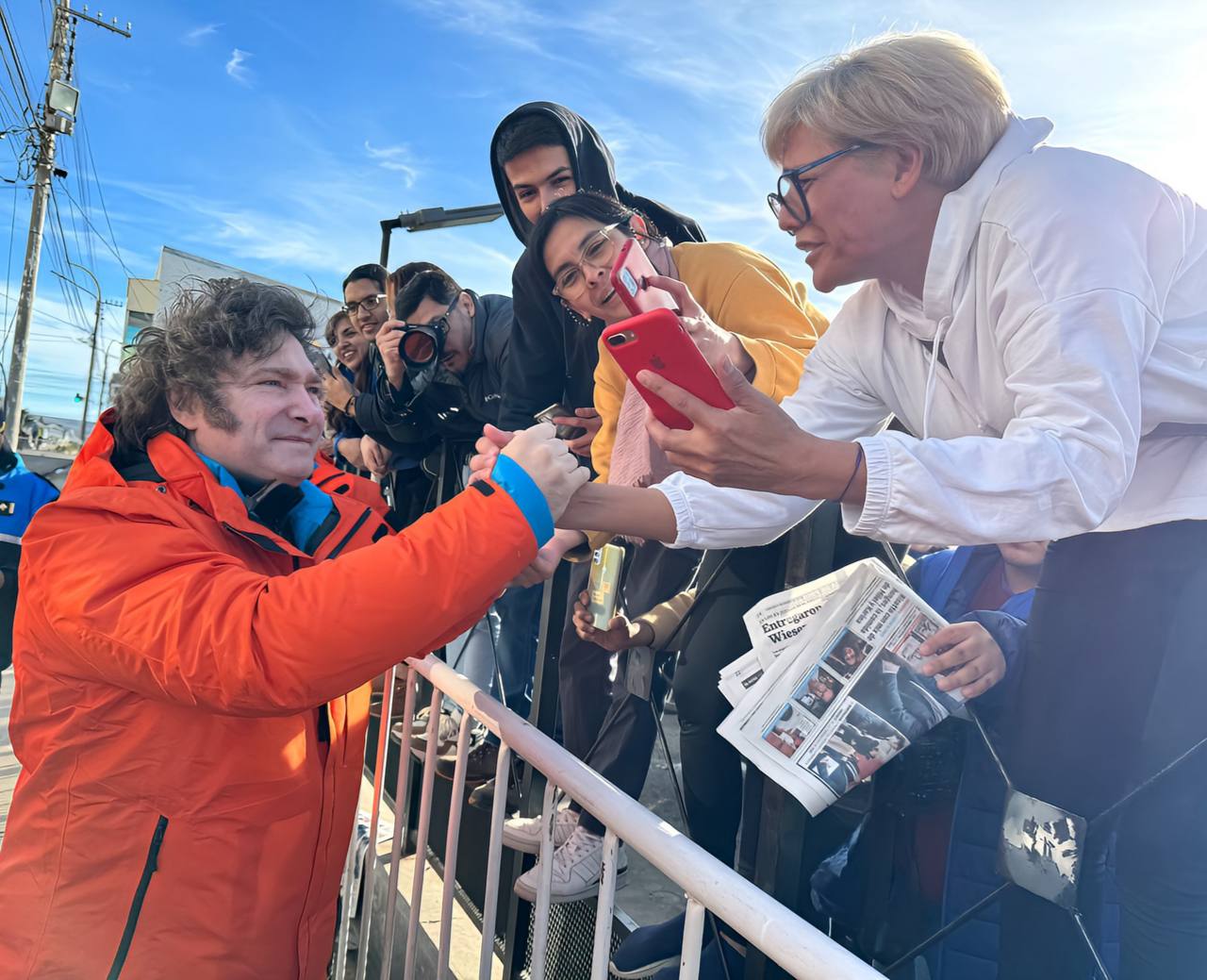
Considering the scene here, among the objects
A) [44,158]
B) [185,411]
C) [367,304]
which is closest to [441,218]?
[367,304]

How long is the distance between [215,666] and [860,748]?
107cm

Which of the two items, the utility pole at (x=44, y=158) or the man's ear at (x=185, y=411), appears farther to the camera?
the utility pole at (x=44, y=158)

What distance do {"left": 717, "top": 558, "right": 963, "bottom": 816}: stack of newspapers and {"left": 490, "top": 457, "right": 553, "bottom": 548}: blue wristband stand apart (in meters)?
0.45

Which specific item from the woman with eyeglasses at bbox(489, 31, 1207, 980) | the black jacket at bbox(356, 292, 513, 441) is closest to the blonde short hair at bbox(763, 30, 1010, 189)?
Result: the woman with eyeglasses at bbox(489, 31, 1207, 980)

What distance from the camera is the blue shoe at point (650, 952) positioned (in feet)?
5.89

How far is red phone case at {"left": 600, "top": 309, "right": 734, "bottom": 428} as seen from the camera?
114cm

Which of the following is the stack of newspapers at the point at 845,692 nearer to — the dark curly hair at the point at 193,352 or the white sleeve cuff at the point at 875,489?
the white sleeve cuff at the point at 875,489

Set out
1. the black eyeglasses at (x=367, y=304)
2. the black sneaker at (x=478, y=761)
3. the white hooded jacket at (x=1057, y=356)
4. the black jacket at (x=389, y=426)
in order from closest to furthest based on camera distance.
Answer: the white hooded jacket at (x=1057, y=356)
the black sneaker at (x=478, y=761)
the black jacket at (x=389, y=426)
the black eyeglasses at (x=367, y=304)

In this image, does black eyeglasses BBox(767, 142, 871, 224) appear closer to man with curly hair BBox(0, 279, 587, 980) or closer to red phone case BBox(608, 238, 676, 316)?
red phone case BBox(608, 238, 676, 316)

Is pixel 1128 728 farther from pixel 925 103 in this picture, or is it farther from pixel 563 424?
pixel 563 424

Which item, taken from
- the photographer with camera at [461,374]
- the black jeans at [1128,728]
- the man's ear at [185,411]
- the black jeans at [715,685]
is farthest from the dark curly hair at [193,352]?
the black jeans at [1128,728]

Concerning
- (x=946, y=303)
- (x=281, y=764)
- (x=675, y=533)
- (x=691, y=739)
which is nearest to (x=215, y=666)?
A: (x=281, y=764)

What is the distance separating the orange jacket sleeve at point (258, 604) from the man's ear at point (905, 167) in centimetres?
84

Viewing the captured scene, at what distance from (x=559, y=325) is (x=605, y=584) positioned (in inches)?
39.6
